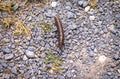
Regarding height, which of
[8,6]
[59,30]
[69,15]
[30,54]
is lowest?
[30,54]

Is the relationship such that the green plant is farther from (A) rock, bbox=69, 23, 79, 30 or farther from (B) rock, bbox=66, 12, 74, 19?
(A) rock, bbox=69, 23, 79, 30

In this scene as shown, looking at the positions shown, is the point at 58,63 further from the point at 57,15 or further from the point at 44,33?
the point at 57,15

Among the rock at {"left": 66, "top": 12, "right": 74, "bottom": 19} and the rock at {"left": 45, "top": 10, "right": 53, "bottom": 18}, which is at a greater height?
the rock at {"left": 45, "top": 10, "right": 53, "bottom": 18}

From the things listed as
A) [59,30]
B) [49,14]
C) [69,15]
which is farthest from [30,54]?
[69,15]

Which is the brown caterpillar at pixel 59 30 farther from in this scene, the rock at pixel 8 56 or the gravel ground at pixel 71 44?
the rock at pixel 8 56

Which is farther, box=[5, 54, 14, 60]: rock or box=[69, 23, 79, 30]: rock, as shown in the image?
box=[69, 23, 79, 30]: rock

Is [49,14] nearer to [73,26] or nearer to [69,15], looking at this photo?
[69,15]

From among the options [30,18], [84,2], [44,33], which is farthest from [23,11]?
[84,2]

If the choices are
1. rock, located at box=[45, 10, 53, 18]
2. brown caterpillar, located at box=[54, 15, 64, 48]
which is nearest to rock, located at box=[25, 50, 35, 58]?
brown caterpillar, located at box=[54, 15, 64, 48]

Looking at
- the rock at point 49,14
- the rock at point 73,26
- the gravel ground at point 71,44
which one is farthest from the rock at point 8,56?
the rock at point 73,26
